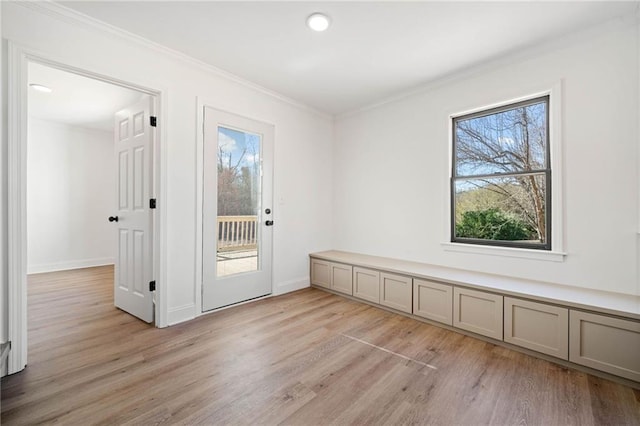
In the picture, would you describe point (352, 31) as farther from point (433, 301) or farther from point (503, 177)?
point (433, 301)

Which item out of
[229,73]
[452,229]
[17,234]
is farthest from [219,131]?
A: [452,229]

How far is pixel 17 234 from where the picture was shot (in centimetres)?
193

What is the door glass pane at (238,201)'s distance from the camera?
10.4 ft

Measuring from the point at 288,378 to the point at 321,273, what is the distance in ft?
6.81

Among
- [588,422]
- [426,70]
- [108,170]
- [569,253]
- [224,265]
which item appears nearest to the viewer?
[588,422]

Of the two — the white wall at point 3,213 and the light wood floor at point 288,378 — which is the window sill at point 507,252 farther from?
the white wall at point 3,213

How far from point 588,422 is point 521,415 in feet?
1.08

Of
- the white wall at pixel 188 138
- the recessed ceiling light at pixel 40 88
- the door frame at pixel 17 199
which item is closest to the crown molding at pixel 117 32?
the white wall at pixel 188 138

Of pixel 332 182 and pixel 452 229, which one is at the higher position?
pixel 332 182

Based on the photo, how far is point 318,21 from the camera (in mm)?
2234

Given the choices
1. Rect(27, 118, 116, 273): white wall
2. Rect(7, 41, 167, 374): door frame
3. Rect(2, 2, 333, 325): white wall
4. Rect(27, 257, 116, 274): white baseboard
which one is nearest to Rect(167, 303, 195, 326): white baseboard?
Rect(2, 2, 333, 325): white wall

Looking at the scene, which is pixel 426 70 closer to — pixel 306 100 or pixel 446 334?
pixel 306 100

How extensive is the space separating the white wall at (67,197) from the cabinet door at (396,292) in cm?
485

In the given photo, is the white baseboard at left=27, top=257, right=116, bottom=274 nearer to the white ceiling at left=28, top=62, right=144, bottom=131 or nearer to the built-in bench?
the white ceiling at left=28, top=62, right=144, bottom=131
